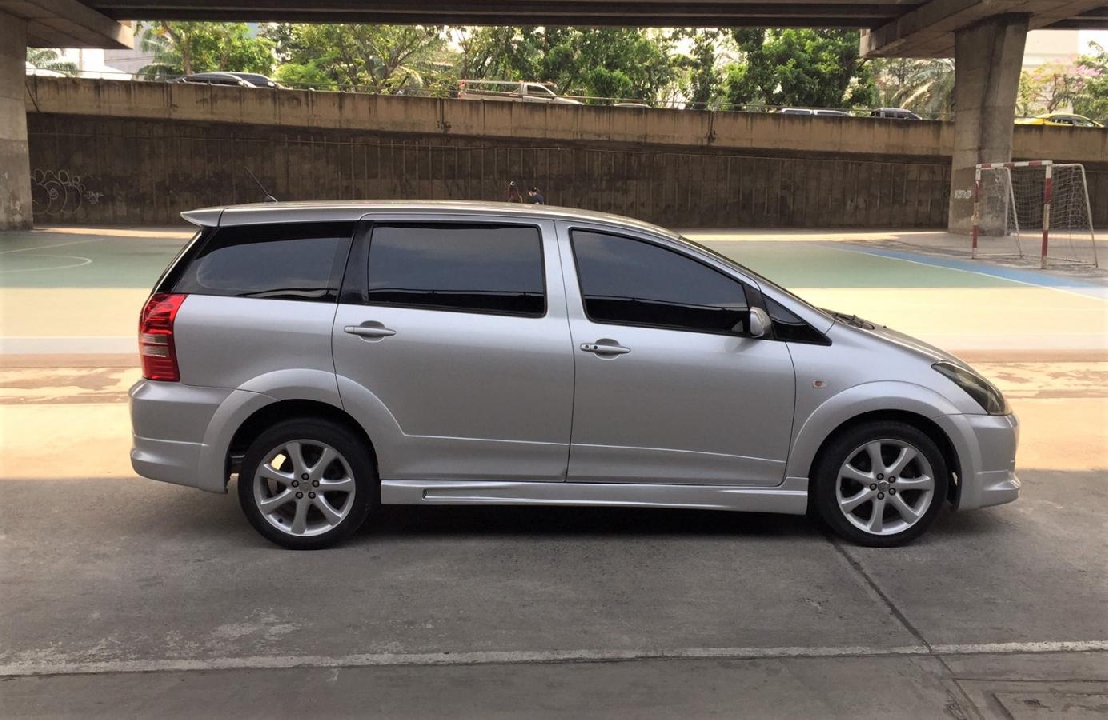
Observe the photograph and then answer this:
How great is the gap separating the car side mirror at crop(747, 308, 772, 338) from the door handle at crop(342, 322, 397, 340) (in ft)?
5.72

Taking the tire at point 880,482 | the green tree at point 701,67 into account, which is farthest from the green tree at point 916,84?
the tire at point 880,482

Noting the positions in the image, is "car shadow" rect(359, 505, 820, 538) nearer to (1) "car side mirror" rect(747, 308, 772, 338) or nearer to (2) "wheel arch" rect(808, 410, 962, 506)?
(2) "wheel arch" rect(808, 410, 962, 506)

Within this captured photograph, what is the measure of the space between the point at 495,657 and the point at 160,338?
94.1 inches

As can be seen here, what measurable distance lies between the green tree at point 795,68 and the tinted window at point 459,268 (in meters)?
45.2

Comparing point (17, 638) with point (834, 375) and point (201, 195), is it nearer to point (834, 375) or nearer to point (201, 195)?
point (834, 375)

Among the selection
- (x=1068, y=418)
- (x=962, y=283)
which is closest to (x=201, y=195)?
(x=962, y=283)

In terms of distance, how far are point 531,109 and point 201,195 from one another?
11.9 m

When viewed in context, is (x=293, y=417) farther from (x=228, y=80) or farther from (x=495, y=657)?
(x=228, y=80)

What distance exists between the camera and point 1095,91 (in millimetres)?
57844

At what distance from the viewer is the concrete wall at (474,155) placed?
114ft

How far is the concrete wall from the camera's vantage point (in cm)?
3481

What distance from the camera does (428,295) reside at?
512cm

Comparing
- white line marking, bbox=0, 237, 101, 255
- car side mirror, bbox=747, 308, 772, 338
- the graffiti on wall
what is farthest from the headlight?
the graffiti on wall

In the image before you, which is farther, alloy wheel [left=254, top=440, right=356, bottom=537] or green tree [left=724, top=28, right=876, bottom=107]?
green tree [left=724, top=28, right=876, bottom=107]
